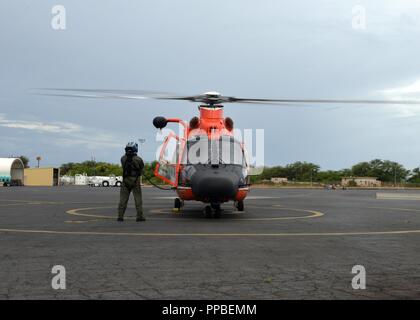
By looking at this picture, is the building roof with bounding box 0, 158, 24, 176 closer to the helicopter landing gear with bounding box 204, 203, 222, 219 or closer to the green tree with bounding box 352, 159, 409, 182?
the helicopter landing gear with bounding box 204, 203, 222, 219

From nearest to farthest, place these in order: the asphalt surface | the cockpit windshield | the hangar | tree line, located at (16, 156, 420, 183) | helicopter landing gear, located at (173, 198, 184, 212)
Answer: the asphalt surface < the cockpit windshield < helicopter landing gear, located at (173, 198, 184, 212) < the hangar < tree line, located at (16, 156, 420, 183)

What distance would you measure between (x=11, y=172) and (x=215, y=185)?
2945 inches

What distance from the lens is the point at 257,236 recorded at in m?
10.4

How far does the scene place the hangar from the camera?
74.9 meters

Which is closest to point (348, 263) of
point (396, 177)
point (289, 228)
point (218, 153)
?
point (289, 228)

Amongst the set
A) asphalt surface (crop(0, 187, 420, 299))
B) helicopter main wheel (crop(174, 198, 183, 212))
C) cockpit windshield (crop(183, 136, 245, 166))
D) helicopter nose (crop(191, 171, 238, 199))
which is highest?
cockpit windshield (crop(183, 136, 245, 166))

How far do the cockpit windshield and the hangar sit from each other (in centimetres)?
6667

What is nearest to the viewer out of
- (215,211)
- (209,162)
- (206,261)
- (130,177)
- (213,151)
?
(206,261)

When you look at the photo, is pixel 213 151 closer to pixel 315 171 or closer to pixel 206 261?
pixel 206 261

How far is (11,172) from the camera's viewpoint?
3179 inches
